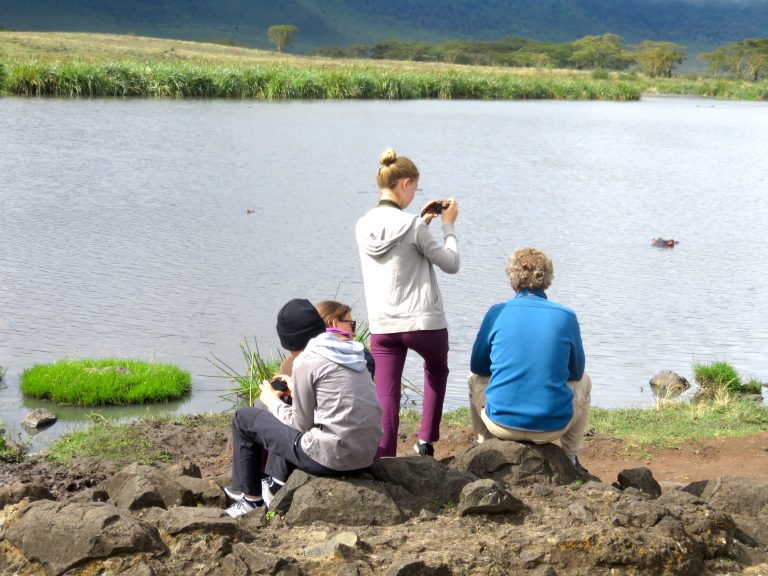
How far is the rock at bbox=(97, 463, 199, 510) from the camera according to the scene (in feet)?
14.7

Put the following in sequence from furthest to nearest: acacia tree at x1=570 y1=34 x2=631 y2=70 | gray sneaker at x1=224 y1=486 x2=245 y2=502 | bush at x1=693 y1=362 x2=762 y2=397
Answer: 1. acacia tree at x1=570 y1=34 x2=631 y2=70
2. bush at x1=693 y1=362 x2=762 y2=397
3. gray sneaker at x1=224 y1=486 x2=245 y2=502

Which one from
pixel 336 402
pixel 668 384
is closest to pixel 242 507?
pixel 336 402

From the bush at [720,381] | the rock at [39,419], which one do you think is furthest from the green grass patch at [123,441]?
the bush at [720,381]

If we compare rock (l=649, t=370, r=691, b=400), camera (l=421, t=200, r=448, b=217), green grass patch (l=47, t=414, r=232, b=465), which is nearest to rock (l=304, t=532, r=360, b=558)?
camera (l=421, t=200, r=448, b=217)

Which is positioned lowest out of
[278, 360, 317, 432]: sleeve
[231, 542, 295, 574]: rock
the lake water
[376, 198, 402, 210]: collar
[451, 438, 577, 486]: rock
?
the lake water

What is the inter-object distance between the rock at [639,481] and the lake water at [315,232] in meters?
3.01

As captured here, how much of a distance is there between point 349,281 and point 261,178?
9.92 m

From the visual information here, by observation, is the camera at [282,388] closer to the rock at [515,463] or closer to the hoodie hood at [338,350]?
the hoodie hood at [338,350]

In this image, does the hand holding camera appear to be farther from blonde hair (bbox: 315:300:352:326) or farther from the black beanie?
the black beanie

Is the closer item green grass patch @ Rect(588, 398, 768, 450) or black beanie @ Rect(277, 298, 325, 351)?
black beanie @ Rect(277, 298, 325, 351)

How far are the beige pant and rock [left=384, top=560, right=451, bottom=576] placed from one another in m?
1.38

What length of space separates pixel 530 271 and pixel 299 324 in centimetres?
115

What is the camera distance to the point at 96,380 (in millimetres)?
7930

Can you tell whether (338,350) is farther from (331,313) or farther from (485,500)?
(485,500)
